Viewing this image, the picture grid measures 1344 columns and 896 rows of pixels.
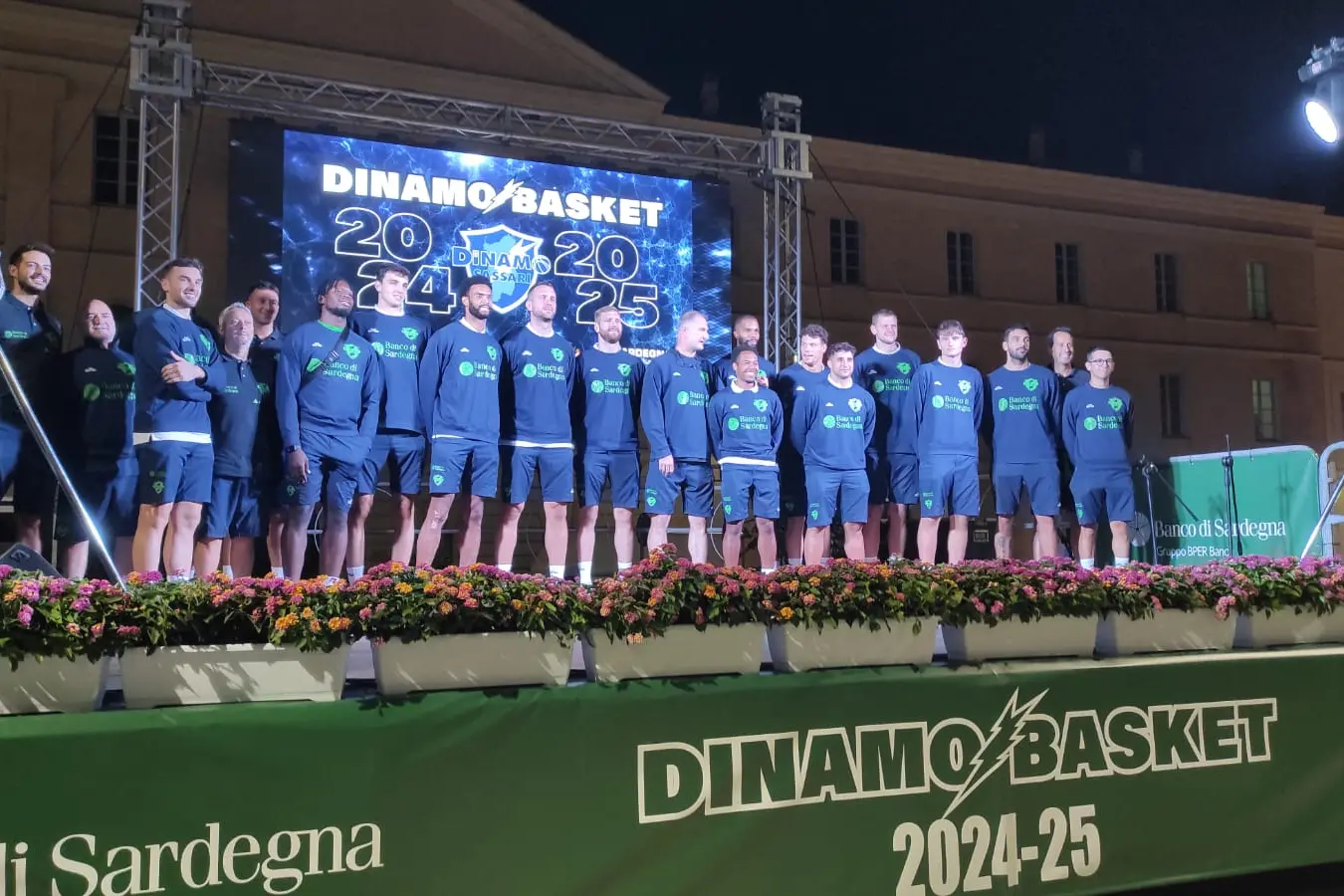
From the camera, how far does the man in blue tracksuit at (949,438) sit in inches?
249

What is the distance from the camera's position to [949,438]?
633cm

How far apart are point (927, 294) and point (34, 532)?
1488cm

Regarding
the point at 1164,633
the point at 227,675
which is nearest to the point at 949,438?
the point at 1164,633

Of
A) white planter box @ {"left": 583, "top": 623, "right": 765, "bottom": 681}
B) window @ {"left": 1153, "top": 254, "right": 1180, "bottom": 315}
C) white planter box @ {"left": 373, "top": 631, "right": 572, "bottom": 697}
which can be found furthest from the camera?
window @ {"left": 1153, "top": 254, "right": 1180, "bottom": 315}

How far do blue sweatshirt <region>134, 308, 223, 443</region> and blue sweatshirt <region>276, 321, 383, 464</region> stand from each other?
393 millimetres

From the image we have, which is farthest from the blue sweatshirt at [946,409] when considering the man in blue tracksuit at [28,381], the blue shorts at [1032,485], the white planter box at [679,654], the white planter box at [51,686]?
the white planter box at [51,686]

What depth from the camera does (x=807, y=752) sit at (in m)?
2.62

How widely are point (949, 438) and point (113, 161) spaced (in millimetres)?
11465

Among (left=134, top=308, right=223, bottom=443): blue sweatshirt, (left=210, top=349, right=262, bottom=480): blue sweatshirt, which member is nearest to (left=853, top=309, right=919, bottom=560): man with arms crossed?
(left=210, top=349, right=262, bottom=480): blue sweatshirt

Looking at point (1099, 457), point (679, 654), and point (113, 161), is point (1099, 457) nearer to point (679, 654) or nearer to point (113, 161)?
point (679, 654)

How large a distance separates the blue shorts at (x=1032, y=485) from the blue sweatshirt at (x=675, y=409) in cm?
200

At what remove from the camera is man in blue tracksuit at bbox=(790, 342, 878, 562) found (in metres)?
6.04

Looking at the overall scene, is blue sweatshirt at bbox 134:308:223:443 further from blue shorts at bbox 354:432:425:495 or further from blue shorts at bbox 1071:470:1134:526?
blue shorts at bbox 1071:470:1134:526

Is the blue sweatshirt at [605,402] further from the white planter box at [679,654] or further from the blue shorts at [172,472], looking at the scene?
the white planter box at [679,654]
